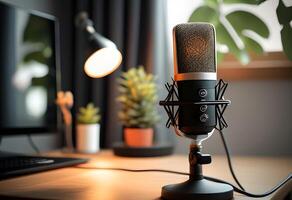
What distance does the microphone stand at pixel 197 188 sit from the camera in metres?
0.67

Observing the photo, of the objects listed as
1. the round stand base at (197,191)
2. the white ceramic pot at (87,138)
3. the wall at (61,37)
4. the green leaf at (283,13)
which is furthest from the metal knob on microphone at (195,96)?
the wall at (61,37)

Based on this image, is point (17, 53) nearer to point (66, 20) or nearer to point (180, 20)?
point (66, 20)

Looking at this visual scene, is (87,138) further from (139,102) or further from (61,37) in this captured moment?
Answer: (61,37)

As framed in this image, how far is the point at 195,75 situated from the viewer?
694 mm

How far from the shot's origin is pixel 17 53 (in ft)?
4.16

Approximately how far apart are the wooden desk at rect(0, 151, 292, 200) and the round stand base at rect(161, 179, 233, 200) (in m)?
0.03

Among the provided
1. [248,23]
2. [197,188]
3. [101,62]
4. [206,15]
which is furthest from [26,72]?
[197,188]

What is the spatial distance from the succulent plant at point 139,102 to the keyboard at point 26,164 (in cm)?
30

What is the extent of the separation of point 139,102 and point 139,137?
0.37 feet

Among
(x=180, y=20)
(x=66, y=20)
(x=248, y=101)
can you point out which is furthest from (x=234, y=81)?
(x=66, y=20)

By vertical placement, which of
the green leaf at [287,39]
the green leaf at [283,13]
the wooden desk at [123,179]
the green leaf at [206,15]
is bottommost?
the wooden desk at [123,179]

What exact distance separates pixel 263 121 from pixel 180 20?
0.47 meters

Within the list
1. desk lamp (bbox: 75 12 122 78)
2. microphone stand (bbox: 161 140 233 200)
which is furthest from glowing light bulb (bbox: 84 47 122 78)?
microphone stand (bbox: 161 140 233 200)

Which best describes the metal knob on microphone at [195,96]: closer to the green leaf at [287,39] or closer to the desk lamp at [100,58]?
the green leaf at [287,39]
